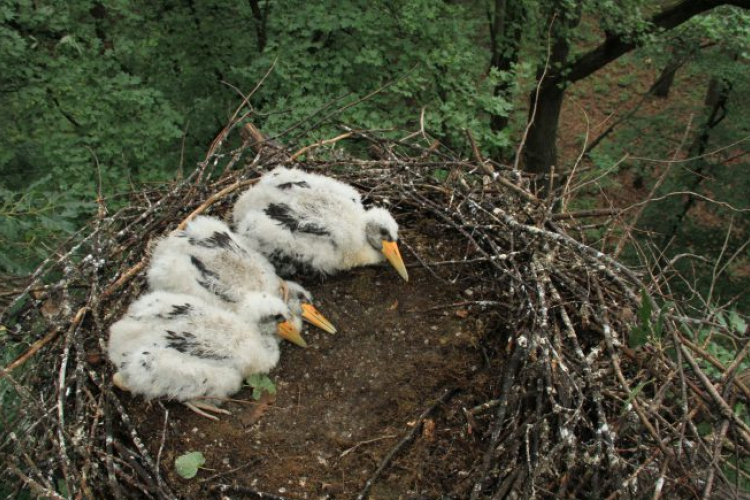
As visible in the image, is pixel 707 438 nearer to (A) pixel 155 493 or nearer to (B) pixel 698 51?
(A) pixel 155 493

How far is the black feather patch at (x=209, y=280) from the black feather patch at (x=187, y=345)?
0.36 metres

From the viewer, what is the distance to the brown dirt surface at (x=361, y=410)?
2.78 m

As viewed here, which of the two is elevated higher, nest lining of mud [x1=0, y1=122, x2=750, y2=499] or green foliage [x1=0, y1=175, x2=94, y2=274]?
green foliage [x1=0, y1=175, x2=94, y2=274]

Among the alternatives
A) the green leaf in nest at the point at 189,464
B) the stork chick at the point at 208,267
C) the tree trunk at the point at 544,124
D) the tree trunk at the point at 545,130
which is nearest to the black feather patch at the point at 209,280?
the stork chick at the point at 208,267

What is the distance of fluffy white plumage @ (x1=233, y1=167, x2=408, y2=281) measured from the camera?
3457 millimetres

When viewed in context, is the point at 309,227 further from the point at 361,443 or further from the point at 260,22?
the point at 260,22

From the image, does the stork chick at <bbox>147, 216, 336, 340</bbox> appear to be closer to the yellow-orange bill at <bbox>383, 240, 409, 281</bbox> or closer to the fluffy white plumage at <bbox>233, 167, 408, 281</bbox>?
the fluffy white plumage at <bbox>233, 167, 408, 281</bbox>

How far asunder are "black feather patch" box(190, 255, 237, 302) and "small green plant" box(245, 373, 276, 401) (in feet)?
1.39

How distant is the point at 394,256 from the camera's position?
3561mm

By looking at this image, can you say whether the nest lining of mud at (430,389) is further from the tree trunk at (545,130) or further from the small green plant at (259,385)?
the tree trunk at (545,130)

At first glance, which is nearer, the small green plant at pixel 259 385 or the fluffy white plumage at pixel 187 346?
the fluffy white plumage at pixel 187 346

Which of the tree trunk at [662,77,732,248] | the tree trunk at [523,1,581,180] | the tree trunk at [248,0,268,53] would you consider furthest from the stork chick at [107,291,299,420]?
the tree trunk at [662,77,732,248]

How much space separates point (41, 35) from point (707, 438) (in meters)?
6.12

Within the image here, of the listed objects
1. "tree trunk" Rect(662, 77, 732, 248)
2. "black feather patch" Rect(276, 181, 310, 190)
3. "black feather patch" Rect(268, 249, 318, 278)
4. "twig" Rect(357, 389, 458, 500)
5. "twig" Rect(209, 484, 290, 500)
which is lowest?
"tree trunk" Rect(662, 77, 732, 248)
